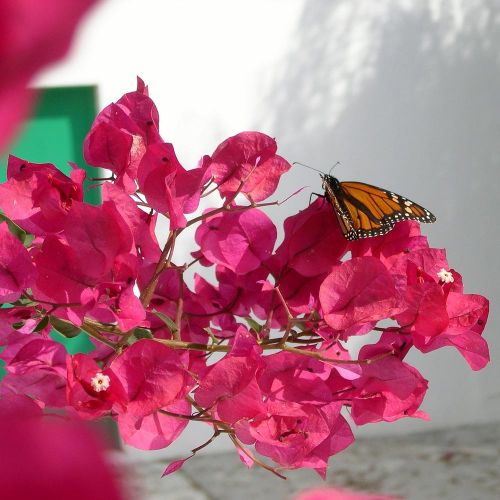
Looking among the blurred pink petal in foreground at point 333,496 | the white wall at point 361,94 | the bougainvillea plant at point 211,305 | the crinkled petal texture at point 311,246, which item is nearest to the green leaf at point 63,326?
the bougainvillea plant at point 211,305

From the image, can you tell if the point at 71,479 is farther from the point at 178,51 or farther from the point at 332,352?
the point at 178,51

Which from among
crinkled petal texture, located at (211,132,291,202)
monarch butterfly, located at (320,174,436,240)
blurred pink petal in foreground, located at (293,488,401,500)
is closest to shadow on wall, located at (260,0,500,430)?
monarch butterfly, located at (320,174,436,240)

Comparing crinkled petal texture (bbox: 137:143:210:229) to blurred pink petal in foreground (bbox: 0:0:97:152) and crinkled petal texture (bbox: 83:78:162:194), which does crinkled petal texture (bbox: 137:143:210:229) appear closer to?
crinkled petal texture (bbox: 83:78:162:194)

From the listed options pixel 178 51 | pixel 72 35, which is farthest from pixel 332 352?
pixel 178 51

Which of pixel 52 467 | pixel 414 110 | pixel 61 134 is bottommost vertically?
pixel 52 467

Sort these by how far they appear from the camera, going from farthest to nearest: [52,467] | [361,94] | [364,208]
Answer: [361,94]
[364,208]
[52,467]

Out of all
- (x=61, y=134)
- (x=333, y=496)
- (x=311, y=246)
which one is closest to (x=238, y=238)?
(x=311, y=246)

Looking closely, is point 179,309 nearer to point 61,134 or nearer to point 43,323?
point 43,323

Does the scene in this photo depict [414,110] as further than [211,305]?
Yes
